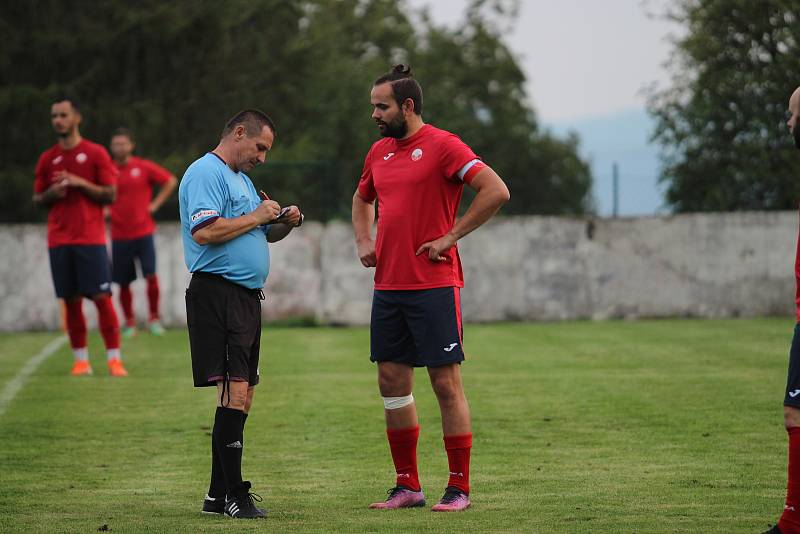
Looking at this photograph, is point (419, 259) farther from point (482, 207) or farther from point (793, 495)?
point (793, 495)

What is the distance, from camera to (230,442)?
706 centimetres

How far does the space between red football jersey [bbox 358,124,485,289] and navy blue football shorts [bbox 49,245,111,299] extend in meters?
6.32

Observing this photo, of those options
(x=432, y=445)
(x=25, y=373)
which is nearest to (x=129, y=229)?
(x=25, y=373)

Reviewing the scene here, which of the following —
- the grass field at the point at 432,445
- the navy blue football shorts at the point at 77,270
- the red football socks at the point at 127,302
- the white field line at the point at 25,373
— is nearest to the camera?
the grass field at the point at 432,445

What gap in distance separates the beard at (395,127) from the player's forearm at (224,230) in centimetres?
77

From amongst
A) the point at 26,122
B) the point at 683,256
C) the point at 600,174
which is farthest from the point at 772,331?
the point at 26,122

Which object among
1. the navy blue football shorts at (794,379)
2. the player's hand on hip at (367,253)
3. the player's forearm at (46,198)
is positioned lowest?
the navy blue football shorts at (794,379)

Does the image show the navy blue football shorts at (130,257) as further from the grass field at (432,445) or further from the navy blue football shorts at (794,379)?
the navy blue football shorts at (794,379)

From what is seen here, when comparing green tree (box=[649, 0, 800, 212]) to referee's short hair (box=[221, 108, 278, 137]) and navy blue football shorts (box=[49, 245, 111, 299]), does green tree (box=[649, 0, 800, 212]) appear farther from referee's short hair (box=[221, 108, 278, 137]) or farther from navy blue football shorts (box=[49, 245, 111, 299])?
referee's short hair (box=[221, 108, 278, 137])

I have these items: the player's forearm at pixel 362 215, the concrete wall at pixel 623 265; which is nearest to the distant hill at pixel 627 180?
the concrete wall at pixel 623 265

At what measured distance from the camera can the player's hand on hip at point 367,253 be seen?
24.1 ft

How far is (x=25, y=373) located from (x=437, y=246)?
8.00m

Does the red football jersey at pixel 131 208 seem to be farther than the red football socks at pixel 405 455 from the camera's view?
Yes

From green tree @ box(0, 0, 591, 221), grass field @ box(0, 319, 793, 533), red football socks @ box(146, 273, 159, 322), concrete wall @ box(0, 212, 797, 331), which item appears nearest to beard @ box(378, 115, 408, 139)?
grass field @ box(0, 319, 793, 533)
